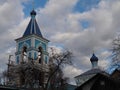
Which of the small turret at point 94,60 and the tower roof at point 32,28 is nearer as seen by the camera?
the tower roof at point 32,28

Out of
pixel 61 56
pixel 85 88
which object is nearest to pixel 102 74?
pixel 85 88

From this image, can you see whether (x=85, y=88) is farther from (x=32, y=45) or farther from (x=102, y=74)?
(x=32, y=45)

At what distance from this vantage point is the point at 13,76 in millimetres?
46219

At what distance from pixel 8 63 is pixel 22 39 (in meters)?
12.2

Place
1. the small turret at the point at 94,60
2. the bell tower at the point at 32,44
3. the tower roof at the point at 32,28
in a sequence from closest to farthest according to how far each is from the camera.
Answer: the bell tower at the point at 32,44, the tower roof at the point at 32,28, the small turret at the point at 94,60

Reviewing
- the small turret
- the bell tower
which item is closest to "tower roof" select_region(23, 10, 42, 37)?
the bell tower

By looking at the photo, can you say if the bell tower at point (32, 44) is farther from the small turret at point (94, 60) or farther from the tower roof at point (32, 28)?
the small turret at point (94, 60)

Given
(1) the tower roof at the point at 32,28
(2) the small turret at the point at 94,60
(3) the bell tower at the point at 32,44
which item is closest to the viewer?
(3) the bell tower at the point at 32,44

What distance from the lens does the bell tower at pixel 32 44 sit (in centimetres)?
5677

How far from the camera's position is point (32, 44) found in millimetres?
57375

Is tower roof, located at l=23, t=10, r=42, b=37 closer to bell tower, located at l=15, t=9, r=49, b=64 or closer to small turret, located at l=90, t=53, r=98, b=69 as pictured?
bell tower, located at l=15, t=9, r=49, b=64

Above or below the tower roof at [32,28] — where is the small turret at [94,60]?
below

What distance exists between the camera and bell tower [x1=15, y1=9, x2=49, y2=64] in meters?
56.8

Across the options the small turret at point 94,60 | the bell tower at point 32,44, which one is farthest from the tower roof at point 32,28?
the small turret at point 94,60
